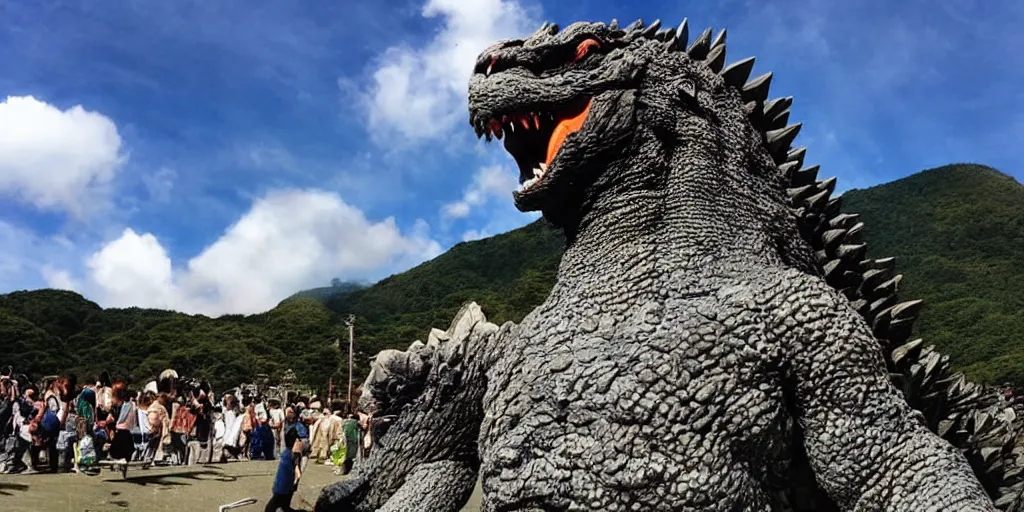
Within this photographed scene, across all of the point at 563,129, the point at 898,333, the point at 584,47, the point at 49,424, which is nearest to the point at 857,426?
the point at 898,333

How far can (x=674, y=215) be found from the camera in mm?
2268

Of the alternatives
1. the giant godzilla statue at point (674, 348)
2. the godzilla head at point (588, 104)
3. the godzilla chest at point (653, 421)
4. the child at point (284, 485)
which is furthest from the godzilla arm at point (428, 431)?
the child at point (284, 485)

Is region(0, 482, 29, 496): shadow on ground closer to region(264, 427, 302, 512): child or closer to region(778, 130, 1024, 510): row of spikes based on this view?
region(264, 427, 302, 512): child

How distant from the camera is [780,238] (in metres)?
2.38

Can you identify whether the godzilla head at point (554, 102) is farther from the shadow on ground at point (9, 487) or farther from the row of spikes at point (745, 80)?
the shadow on ground at point (9, 487)

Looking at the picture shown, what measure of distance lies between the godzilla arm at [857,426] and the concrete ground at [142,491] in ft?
21.1

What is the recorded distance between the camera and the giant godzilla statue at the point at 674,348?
6.34 feet

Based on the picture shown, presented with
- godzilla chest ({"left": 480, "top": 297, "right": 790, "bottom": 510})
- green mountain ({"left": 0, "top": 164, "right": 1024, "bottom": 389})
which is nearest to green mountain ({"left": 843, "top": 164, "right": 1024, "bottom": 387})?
green mountain ({"left": 0, "top": 164, "right": 1024, "bottom": 389})

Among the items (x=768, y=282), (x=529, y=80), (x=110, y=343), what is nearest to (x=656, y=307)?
(x=768, y=282)

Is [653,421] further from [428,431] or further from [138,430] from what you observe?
[138,430]

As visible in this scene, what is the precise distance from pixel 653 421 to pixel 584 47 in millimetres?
1092

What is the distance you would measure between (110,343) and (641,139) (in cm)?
5102

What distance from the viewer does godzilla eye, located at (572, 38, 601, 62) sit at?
239 centimetres

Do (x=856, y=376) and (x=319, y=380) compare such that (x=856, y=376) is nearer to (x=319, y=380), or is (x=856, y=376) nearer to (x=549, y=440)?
(x=549, y=440)
